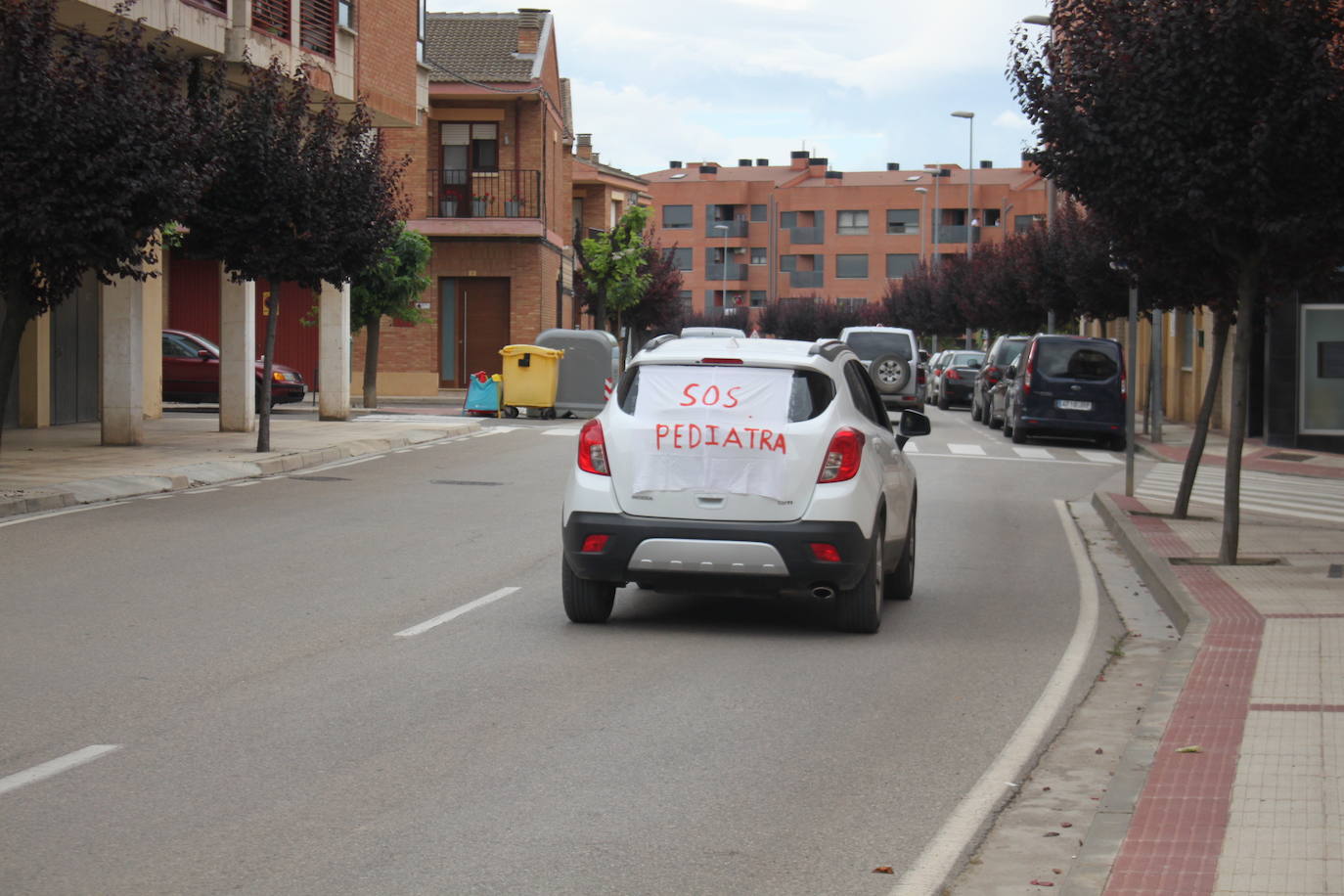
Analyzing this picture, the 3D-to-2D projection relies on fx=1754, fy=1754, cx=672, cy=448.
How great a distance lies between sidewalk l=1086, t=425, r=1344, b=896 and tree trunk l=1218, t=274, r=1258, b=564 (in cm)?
23

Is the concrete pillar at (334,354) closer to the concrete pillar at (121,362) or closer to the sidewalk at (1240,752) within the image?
the concrete pillar at (121,362)

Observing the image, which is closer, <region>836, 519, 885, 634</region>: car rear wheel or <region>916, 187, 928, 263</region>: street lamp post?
<region>836, 519, 885, 634</region>: car rear wheel

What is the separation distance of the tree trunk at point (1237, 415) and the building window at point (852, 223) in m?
99.9

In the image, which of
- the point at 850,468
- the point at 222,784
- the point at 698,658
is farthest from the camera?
the point at 850,468

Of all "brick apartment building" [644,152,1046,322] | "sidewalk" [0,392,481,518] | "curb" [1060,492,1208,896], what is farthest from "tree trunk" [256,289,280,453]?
"brick apartment building" [644,152,1046,322]

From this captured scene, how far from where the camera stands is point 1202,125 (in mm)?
12562

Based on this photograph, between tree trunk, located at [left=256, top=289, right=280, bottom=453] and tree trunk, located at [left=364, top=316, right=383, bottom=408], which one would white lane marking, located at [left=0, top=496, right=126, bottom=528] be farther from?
tree trunk, located at [left=364, top=316, right=383, bottom=408]

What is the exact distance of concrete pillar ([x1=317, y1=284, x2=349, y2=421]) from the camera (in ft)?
102

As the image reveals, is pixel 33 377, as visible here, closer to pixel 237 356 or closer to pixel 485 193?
pixel 237 356

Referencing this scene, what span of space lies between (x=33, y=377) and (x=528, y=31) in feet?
100

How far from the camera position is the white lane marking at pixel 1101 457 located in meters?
27.4

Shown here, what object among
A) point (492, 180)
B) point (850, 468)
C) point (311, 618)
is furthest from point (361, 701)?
point (492, 180)

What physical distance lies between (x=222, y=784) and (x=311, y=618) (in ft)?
13.0

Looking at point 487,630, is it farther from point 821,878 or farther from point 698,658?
point 821,878
